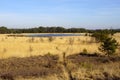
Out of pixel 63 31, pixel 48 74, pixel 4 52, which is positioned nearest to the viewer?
pixel 48 74

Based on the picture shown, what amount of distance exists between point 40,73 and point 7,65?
3.87 meters

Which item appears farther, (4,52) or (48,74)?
(4,52)

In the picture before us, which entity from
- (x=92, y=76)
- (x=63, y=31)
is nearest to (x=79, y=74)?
(x=92, y=76)

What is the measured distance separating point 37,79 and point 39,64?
16.9ft

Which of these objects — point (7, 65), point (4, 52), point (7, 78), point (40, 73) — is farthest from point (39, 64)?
point (4, 52)

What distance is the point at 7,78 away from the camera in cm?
1387

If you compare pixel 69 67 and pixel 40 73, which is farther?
pixel 69 67

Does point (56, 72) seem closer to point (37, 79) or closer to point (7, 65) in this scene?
point (37, 79)

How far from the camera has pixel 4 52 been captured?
88.5 ft

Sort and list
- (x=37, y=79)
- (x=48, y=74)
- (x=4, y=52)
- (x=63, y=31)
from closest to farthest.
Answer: (x=37, y=79)
(x=48, y=74)
(x=4, y=52)
(x=63, y=31)

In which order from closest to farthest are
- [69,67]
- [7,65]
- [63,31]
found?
[69,67]
[7,65]
[63,31]

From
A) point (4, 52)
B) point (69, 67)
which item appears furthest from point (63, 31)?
point (69, 67)

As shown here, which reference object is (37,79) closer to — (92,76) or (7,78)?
(7,78)

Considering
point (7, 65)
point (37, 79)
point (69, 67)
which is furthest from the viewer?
point (7, 65)
